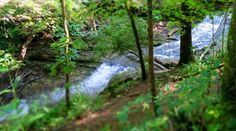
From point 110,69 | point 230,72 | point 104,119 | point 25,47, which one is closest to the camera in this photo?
point 230,72

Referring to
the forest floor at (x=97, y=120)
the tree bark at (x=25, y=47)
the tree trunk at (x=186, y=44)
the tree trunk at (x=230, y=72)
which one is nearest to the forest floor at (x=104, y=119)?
the forest floor at (x=97, y=120)

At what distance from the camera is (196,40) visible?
50.4 feet

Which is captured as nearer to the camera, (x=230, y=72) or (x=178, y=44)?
(x=230, y=72)

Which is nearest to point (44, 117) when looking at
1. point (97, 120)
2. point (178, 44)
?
point (97, 120)

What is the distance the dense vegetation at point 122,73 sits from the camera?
4.47m

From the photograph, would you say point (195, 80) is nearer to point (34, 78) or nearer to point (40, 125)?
point (40, 125)

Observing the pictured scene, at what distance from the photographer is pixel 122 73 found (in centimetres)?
1183

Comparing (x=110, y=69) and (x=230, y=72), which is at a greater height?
(x=230, y=72)

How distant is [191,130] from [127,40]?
782 cm

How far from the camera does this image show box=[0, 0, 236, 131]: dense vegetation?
4.47 meters

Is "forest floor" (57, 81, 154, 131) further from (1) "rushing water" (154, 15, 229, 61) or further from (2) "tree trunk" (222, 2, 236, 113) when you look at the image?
(1) "rushing water" (154, 15, 229, 61)

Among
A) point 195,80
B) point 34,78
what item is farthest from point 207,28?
point 195,80

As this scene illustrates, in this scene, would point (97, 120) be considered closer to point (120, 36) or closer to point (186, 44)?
point (186, 44)

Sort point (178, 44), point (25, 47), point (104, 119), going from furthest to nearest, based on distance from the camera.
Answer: point (178, 44) < point (25, 47) < point (104, 119)
